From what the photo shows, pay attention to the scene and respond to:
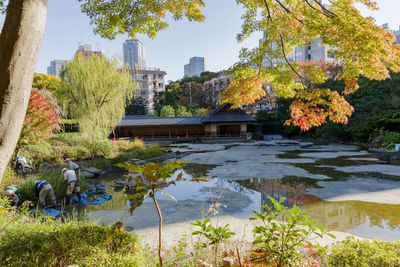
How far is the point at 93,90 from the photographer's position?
41.7 feet

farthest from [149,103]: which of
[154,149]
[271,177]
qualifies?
[271,177]

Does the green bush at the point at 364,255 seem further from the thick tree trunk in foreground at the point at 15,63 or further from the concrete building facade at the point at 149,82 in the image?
the concrete building facade at the point at 149,82

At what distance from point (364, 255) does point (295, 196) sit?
409 cm

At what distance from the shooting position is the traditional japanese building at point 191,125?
2742 centimetres

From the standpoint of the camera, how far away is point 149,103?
55000 mm

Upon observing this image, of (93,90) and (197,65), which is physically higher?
(197,65)

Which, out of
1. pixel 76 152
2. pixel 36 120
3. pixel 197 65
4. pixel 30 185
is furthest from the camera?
pixel 197 65

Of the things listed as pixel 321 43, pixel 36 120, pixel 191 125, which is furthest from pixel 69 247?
pixel 191 125

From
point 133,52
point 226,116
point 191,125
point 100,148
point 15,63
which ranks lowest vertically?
point 100,148

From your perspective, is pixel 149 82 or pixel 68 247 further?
pixel 149 82

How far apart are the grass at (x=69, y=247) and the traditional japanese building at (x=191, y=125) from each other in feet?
81.3

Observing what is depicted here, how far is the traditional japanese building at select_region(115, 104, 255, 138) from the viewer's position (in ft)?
90.0

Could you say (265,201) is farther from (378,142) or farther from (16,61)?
(378,142)

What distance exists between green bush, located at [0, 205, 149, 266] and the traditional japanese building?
2478 cm
